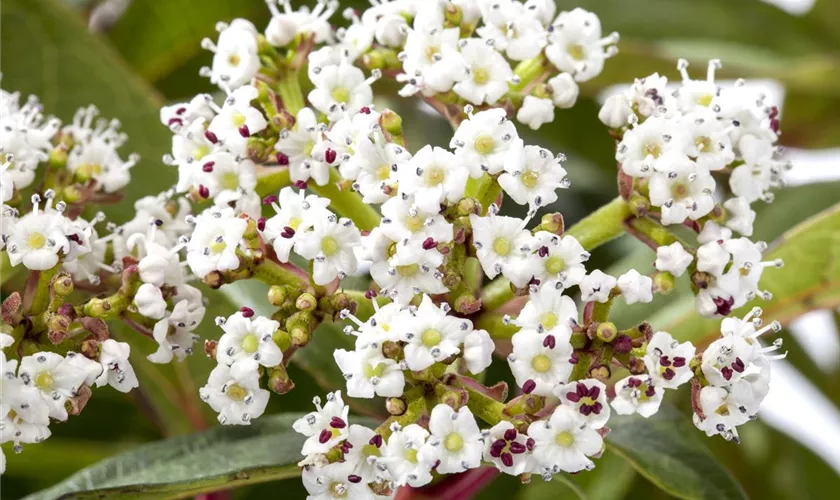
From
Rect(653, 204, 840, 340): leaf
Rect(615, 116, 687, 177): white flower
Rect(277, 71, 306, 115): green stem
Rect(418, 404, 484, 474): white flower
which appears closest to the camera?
Rect(418, 404, 484, 474): white flower

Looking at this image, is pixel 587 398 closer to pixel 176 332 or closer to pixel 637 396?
pixel 637 396

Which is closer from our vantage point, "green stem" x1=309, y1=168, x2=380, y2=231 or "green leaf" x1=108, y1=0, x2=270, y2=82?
"green stem" x1=309, y1=168, x2=380, y2=231

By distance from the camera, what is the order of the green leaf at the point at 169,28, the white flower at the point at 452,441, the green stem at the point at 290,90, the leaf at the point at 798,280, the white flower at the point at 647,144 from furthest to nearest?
the green leaf at the point at 169,28, the leaf at the point at 798,280, the green stem at the point at 290,90, the white flower at the point at 647,144, the white flower at the point at 452,441

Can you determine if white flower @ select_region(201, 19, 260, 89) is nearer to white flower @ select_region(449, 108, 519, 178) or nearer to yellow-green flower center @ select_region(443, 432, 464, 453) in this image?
white flower @ select_region(449, 108, 519, 178)

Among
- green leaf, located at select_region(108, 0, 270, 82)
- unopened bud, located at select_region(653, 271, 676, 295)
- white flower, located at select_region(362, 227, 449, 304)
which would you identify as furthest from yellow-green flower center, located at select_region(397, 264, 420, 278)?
green leaf, located at select_region(108, 0, 270, 82)

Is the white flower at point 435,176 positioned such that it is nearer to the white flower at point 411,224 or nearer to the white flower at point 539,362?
the white flower at point 411,224

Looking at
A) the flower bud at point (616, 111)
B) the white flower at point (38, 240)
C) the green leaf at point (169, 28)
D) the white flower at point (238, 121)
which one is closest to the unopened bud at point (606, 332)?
the flower bud at point (616, 111)

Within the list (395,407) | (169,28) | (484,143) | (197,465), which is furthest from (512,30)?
(169,28)
